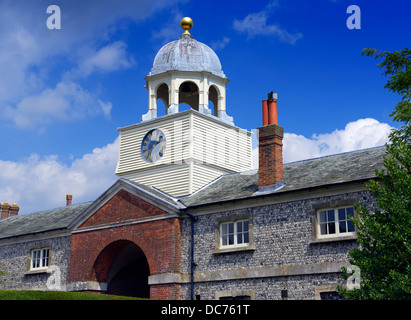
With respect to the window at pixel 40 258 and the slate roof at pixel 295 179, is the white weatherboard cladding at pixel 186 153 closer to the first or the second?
the slate roof at pixel 295 179

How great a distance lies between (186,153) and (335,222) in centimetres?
1037

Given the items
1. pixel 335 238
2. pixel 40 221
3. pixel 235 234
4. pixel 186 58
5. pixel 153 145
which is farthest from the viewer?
pixel 40 221

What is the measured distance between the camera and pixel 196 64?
3238 cm

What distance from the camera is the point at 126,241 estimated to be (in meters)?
27.7

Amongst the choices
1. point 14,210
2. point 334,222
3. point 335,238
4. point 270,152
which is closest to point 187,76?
point 270,152

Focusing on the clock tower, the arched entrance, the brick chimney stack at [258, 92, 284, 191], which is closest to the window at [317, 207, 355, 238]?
the brick chimney stack at [258, 92, 284, 191]

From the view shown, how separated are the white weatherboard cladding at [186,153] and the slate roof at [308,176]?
1.68 metres

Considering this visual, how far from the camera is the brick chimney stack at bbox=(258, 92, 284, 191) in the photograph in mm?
24688

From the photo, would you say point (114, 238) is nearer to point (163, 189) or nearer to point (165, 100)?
point (163, 189)

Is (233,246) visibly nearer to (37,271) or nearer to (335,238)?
(335,238)

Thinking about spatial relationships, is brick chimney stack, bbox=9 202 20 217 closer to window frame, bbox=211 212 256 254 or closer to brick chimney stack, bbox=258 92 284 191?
window frame, bbox=211 212 256 254
